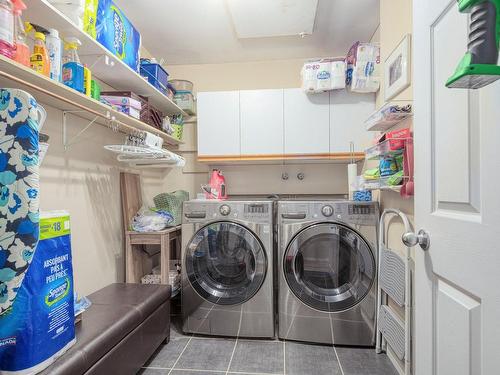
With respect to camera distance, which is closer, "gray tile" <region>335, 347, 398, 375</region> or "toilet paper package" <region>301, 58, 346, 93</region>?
"gray tile" <region>335, 347, 398, 375</region>

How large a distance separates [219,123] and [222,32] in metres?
0.76

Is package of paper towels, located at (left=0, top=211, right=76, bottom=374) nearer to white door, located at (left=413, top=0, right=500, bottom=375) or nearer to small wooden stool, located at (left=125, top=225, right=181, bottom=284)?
small wooden stool, located at (left=125, top=225, right=181, bottom=284)

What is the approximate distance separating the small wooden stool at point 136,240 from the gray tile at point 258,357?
0.74 meters

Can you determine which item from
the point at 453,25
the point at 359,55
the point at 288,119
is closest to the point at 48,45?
the point at 453,25

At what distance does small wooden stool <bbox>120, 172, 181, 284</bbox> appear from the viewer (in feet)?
6.63

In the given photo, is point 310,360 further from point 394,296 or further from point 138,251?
point 138,251

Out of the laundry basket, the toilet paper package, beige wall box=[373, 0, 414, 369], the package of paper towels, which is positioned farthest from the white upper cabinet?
the package of paper towels

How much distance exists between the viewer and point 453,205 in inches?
28.7

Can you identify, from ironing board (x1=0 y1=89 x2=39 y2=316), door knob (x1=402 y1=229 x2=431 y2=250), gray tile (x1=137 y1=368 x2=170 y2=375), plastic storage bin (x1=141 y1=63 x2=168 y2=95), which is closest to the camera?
ironing board (x1=0 y1=89 x2=39 y2=316)

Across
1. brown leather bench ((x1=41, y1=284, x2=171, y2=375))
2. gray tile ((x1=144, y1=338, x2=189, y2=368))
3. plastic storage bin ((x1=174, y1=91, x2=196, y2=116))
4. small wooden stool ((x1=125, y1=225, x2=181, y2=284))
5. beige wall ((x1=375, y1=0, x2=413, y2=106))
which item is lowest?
gray tile ((x1=144, y1=338, x2=189, y2=368))

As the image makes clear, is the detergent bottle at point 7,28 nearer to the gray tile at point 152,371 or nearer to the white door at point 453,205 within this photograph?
the white door at point 453,205

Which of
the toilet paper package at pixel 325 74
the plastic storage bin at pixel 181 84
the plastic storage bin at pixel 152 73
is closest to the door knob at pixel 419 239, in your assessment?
the toilet paper package at pixel 325 74

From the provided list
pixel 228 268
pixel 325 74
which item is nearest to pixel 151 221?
pixel 228 268

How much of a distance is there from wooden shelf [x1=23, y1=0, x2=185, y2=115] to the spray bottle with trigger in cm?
145
